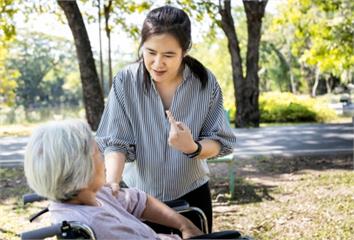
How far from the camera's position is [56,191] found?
1318mm

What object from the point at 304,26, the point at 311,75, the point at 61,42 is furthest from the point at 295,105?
the point at 311,75

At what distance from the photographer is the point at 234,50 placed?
10.0m

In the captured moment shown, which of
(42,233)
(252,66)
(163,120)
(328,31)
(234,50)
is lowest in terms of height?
(42,233)

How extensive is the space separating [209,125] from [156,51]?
335mm

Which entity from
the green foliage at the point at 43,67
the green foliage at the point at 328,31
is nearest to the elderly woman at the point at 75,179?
the green foliage at the point at 328,31

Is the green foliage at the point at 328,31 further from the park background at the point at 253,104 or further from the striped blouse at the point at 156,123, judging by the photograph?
the striped blouse at the point at 156,123

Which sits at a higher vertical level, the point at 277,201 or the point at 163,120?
the point at 163,120

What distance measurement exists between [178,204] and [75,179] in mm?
517

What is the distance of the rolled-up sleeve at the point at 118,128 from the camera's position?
5.53 ft

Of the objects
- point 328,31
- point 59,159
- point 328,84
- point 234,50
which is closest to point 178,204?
point 59,159

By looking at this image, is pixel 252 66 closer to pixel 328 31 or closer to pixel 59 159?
pixel 328 31

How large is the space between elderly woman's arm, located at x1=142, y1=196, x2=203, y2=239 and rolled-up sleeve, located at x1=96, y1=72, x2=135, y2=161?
0.60 ft

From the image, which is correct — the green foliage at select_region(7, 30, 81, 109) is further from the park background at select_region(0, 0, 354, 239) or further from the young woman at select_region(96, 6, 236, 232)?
the young woman at select_region(96, 6, 236, 232)

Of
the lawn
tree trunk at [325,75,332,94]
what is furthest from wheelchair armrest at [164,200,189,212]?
tree trunk at [325,75,332,94]
